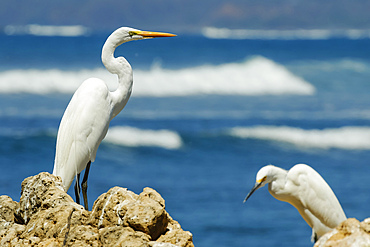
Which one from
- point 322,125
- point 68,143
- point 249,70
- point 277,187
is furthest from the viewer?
point 249,70

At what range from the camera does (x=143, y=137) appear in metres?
13.1

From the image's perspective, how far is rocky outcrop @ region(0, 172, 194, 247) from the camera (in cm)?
283

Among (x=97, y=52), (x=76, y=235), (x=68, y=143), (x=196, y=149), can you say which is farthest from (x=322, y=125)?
(x=97, y=52)

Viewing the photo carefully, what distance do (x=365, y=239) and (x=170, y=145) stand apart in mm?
10406

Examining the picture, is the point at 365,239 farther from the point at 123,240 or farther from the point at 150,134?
the point at 150,134

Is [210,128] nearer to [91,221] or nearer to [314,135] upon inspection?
[314,135]

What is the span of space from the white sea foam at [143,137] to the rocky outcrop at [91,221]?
9.15 metres

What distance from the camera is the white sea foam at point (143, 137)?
12.8 metres

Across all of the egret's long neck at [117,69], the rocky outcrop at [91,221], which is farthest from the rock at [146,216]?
the egret's long neck at [117,69]

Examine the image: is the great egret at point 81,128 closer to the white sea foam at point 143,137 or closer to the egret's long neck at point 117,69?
the egret's long neck at point 117,69

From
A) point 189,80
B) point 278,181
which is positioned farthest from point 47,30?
point 278,181

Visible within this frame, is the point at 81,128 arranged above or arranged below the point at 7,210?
above

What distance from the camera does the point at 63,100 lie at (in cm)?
1694

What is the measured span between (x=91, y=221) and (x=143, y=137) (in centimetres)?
1007
